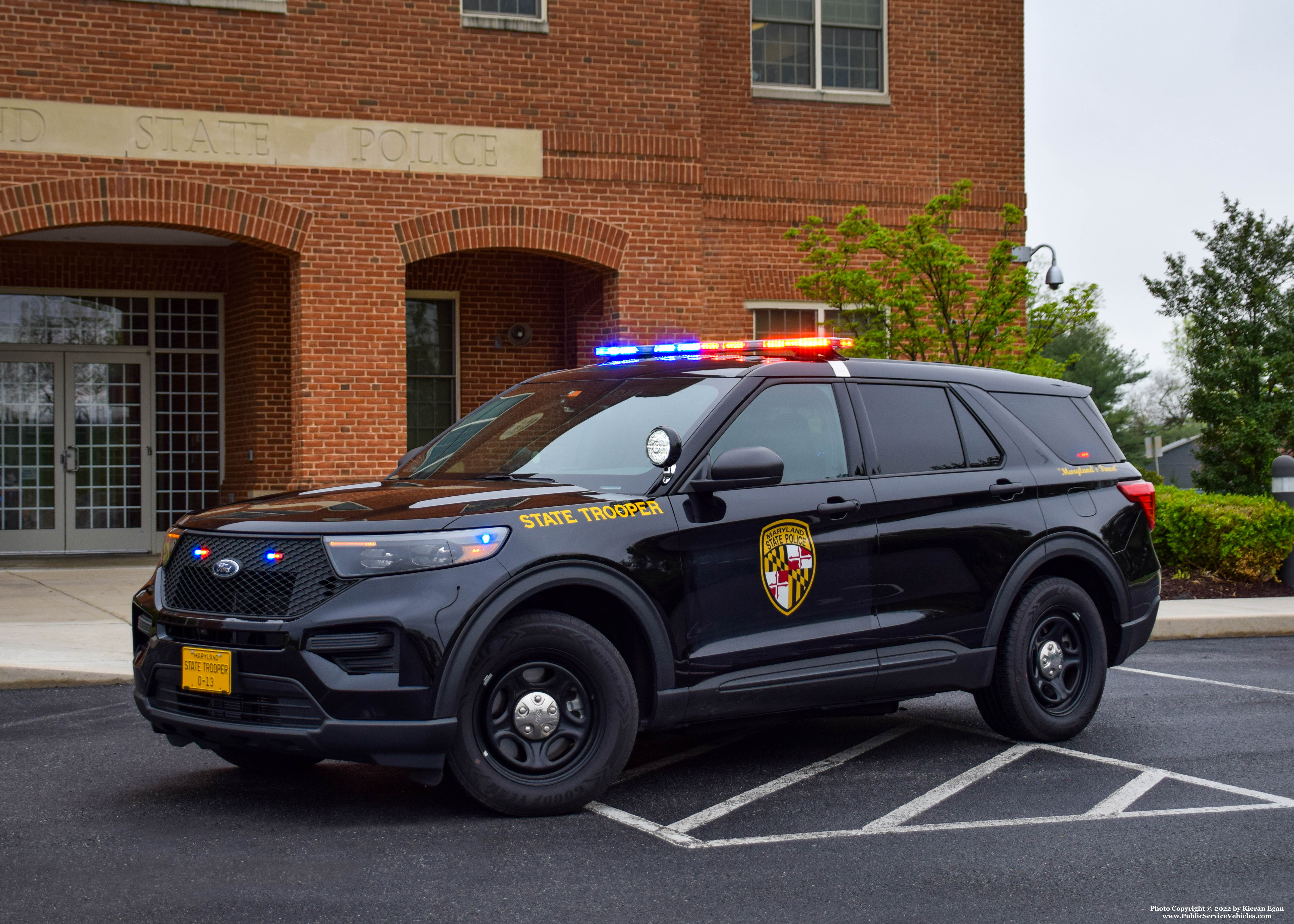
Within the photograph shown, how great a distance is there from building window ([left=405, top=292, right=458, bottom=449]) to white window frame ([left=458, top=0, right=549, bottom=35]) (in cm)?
364

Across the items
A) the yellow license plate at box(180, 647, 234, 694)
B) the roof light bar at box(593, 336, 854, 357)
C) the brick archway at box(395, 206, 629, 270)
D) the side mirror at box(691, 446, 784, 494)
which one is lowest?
the yellow license plate at box(180, 647, 234, 694)

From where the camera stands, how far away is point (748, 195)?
17.2m

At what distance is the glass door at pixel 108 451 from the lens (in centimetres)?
1727

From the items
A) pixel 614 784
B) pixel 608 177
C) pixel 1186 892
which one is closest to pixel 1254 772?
pixel 1186 892

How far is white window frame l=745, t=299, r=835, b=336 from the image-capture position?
17406 mm

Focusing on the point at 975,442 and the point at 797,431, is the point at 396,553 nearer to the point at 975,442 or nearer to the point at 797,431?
the point at 797,431

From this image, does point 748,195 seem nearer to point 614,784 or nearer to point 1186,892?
point 614,784

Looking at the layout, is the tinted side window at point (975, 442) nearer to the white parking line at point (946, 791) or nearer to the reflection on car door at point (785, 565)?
the reflection on car door at point (785, 565)

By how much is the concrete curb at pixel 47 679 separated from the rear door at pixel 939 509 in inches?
201

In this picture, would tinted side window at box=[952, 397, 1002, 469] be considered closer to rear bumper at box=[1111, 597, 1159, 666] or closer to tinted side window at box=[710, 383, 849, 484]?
tinted side window at box=[710, 383, 849, 484]

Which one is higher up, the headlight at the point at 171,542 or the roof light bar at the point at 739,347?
the roof light bar at the point at 739,347

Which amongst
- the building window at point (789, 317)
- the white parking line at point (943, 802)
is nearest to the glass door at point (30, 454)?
the building window at point (789, 317)

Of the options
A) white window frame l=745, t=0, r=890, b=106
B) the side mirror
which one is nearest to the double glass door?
white window frame l=745, t=0, r=890, b=106

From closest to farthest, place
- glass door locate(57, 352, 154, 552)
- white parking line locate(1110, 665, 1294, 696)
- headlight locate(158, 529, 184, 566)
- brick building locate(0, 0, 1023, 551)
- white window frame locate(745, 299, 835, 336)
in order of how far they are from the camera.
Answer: headlight locate(158, 529, 184, 566)
white parking line locate(1110, 665, 1294, 696)
brick building locate(0, 0, 1023, 551)
glass door locate(57, 352, 154, 552)
white window frame locate(745, 299, 835, 336)
